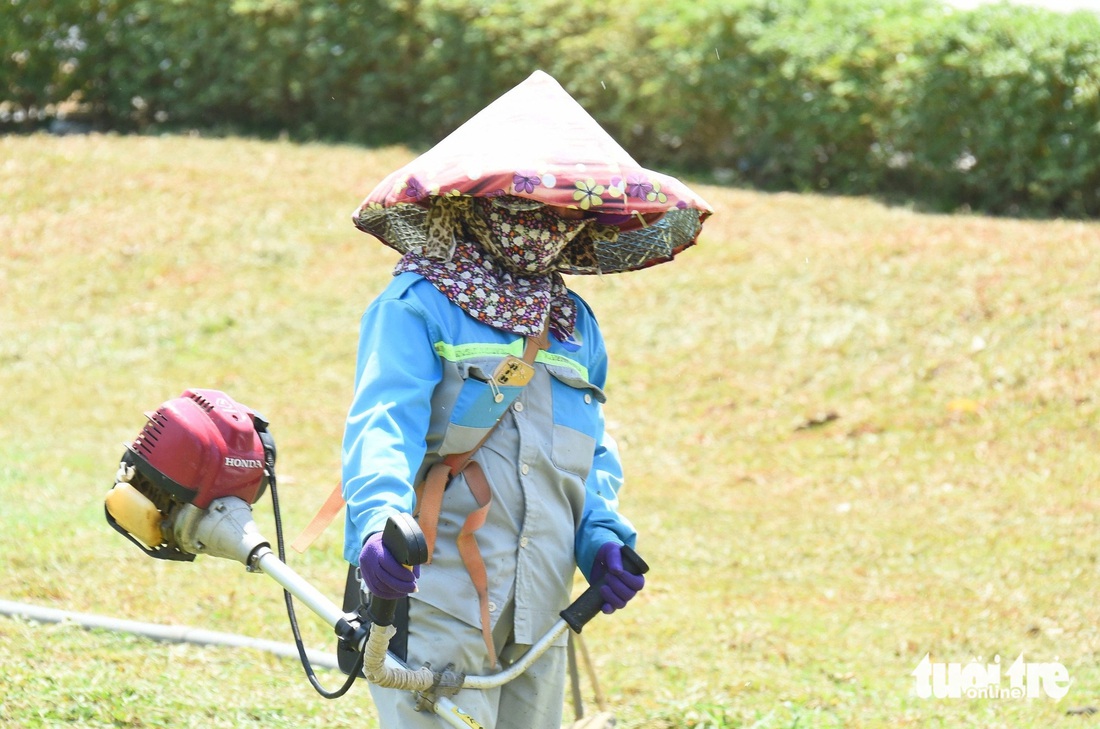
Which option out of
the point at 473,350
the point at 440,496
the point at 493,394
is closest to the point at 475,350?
the point at 473,350

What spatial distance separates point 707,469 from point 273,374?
3.57 metres

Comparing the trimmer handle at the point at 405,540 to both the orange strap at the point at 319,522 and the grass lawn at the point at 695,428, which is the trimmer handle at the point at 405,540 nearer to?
the orange strap at the point at 319,522

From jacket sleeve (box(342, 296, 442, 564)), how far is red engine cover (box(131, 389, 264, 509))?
0.87 ft

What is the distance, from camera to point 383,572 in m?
2.50

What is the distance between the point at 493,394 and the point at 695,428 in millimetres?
6178

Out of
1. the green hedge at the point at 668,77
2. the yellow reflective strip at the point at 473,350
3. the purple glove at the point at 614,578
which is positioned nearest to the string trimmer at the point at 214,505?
the purple glove at the point at 614,578

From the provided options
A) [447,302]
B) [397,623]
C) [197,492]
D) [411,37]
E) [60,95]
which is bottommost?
[60,95]

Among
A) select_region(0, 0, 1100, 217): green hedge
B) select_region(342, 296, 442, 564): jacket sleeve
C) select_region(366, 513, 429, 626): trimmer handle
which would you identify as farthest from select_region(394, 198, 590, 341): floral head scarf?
select_region(0, 0, 1100, 217): green hedge

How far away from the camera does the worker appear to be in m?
2.82

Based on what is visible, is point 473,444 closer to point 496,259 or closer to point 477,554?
point 477,554

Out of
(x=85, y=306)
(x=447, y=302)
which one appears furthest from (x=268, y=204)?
(x=447, y=302)

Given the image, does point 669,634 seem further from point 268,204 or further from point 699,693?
point 268,204

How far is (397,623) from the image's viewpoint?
9.37 ft

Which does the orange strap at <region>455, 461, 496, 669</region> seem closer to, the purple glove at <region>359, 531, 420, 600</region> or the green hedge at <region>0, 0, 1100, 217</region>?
the purple glove at <region>359, 531, 420, 600</region>
